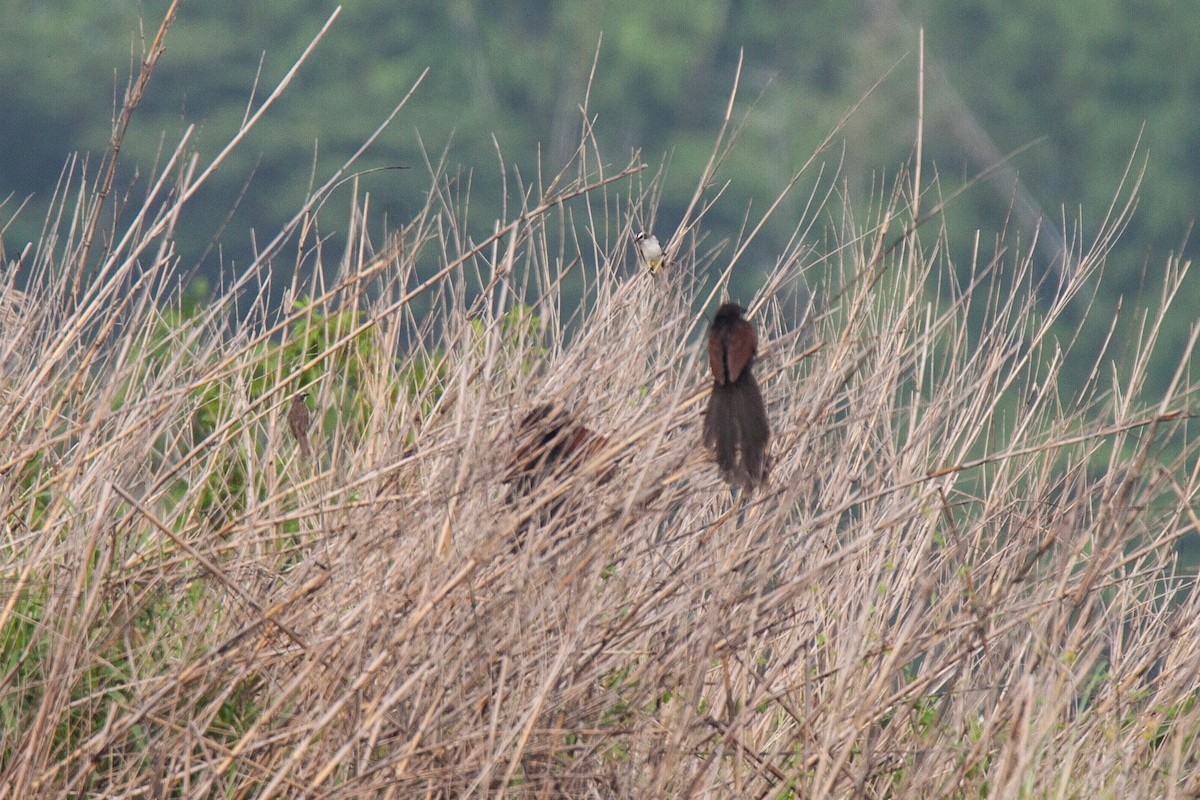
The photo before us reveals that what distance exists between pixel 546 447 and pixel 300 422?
860 mm

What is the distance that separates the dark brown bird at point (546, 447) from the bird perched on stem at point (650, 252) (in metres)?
0.49

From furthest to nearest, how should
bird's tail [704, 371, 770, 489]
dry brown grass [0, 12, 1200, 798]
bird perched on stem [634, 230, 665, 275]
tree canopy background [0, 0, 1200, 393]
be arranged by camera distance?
tree canopy background [0, 0, 1200, 393]
bird perched on stem [634, 230, 665, 275]
bird's tail [704, 371, 770, 489]
dry brown grass [0, 12, 1200, 798]

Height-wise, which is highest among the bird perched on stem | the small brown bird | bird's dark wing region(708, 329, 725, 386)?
bird's dark wing region(708, 329, 725, 386)

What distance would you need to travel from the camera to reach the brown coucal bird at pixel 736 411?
2.08 metres

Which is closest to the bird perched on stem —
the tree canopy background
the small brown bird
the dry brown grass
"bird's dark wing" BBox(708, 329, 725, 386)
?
the dry brown grass

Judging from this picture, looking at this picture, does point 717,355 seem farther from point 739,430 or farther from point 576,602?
point 576,602

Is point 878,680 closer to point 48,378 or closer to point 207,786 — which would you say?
point 207,786

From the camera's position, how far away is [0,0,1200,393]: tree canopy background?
17406mm

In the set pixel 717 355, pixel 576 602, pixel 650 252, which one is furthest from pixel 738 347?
pixel 650 252

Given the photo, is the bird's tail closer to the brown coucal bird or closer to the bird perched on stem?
the brown coucal bird

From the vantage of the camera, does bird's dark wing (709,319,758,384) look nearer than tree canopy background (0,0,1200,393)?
Yes

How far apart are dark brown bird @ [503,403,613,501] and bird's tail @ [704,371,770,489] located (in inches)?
6.5

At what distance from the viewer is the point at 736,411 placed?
2.08m

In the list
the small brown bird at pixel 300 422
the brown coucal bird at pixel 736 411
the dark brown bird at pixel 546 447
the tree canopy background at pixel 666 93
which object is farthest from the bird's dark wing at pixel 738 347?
the tree canopy background at pixel 666 93
